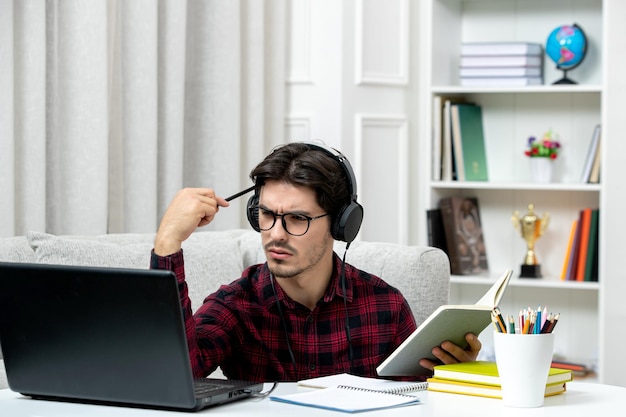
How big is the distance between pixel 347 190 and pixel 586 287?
195 centimetres

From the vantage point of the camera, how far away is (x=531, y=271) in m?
3.70

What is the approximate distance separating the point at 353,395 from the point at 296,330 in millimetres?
490

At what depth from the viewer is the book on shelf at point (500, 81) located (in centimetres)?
367

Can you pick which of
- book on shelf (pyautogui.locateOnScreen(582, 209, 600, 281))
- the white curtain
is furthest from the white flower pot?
the white curtain

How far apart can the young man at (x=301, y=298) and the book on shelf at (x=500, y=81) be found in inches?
76.3

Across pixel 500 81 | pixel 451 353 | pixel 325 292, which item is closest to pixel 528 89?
pixel 500 81

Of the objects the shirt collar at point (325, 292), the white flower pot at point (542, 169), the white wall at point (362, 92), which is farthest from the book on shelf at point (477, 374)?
the white flower pot at point (542, 169)

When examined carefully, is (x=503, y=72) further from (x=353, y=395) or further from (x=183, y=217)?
(x=353, y=395)

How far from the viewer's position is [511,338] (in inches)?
53.0

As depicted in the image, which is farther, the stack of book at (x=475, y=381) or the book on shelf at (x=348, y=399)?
the stack of book at (x=475, y=381)

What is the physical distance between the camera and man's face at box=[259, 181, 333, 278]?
5.62ft

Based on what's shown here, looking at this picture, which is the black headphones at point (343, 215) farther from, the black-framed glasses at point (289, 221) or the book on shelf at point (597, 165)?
the book on shelf at point (597, 165)

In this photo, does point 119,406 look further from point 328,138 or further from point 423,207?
point 423,207

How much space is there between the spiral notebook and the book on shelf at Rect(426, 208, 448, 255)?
2.21 metres
